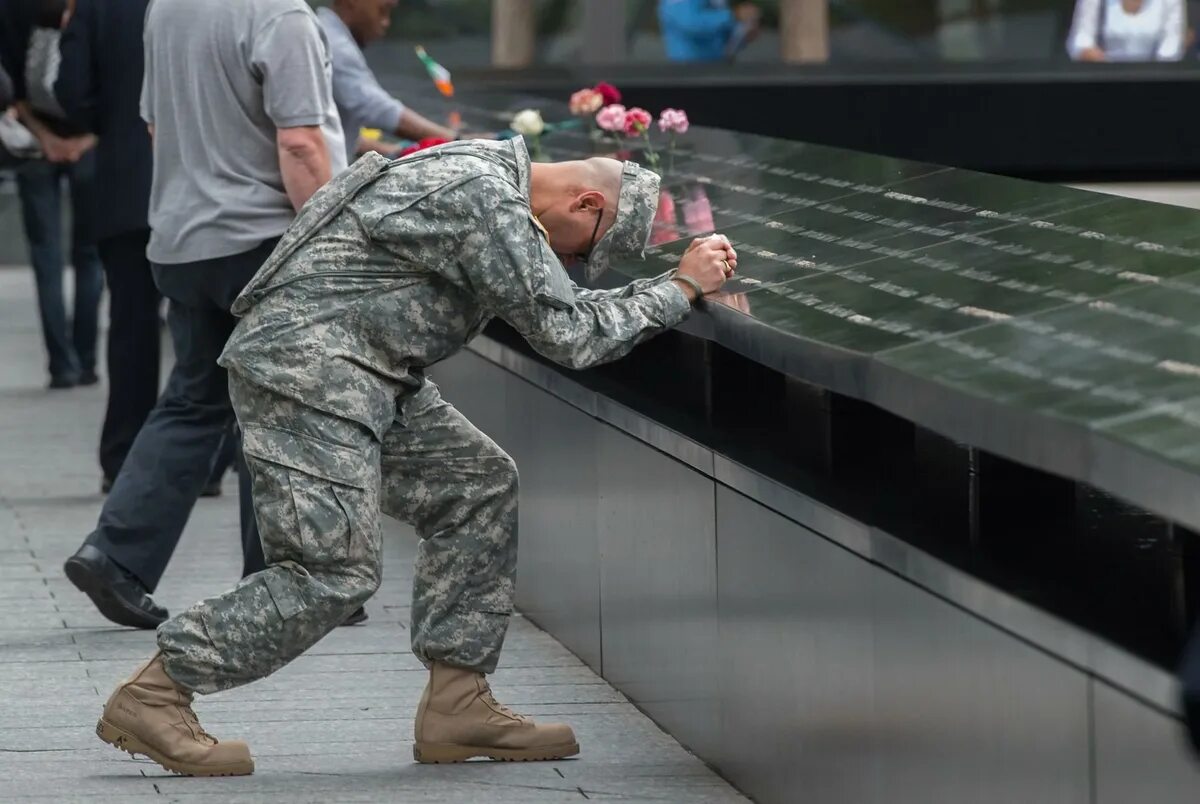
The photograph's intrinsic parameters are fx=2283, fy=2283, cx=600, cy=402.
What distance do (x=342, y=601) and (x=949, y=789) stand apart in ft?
4.63

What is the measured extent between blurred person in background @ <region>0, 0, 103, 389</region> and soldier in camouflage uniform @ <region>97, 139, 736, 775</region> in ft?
11.3

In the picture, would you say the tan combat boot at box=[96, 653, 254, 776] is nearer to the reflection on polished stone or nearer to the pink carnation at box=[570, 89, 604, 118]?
the reflection on polished stone

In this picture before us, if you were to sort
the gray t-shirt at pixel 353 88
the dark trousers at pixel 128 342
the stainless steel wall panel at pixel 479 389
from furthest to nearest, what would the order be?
the dark trousers at pixel 128 342
the gray t-shirt at pixel 353 88
the stainless steel wall panel at pixel 479 389

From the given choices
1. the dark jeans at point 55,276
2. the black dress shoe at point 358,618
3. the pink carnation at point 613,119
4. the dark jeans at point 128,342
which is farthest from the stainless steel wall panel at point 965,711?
the dark jeans at point 55,276

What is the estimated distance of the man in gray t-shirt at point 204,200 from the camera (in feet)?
19.2

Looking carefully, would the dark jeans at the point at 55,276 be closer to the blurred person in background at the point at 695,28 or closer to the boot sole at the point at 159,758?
the blurred person in background at the point at 695,28

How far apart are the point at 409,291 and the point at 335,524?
0.48 meters

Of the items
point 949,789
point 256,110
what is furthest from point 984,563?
point 256,110

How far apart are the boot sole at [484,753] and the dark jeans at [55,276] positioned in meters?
6.42

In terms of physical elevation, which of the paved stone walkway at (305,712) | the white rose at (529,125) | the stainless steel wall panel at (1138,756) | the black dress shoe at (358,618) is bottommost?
the black dress shoe at (358,618)

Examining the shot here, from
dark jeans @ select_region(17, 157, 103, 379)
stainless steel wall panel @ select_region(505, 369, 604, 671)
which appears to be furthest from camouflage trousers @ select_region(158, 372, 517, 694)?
dark jeans @ select_region(17, 157, 103, 379)

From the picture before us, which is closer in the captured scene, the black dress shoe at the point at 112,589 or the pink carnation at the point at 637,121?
the black dress shoe at the point at 112,589

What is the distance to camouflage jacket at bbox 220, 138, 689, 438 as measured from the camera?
429 centimetres

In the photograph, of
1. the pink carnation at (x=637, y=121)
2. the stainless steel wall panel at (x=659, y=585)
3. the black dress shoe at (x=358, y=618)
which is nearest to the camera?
the stainless steel wall panel at (x=659, y=585)
